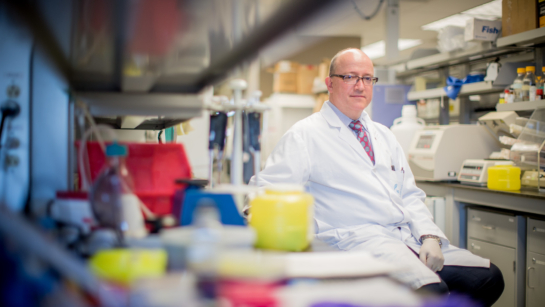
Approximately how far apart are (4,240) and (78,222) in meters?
0.22

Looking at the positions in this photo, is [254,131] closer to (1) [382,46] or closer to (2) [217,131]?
(2) [217,131]

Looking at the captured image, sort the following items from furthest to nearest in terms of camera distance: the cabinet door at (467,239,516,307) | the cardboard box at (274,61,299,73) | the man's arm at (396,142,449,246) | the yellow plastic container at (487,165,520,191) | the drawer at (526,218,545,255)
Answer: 1. the cardboard box at (274,61,299,73)
2. the yellow plastic container at (487,165,520,191)
3. the cabinet door at (467,239,516,307)
4. the drawer at (526,218,545,255)
5. the man's arm at (396,142,449,246)

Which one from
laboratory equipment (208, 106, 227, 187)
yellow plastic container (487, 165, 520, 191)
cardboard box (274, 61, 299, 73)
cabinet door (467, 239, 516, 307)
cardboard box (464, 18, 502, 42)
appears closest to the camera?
laboratory equipment (208, 106, 227, 187)

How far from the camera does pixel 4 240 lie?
60cm

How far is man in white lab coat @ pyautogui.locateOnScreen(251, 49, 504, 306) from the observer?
1532mm

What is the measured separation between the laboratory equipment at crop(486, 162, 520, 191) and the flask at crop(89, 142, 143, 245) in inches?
88.9

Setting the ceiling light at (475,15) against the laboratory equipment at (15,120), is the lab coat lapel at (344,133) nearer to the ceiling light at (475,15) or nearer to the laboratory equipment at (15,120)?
the laboratory equipment at (15,120)

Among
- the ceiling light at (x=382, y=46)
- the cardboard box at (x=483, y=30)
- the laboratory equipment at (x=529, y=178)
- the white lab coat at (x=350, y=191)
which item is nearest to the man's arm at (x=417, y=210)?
the white lab coat at (x=350, y=191)

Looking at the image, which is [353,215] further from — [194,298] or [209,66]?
[194,298]

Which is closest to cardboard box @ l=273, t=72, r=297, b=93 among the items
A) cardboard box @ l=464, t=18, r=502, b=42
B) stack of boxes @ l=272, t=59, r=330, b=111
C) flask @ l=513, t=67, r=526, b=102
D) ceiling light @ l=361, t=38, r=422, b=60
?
stack of boxes @ l=272, t=59, r=330, b=111

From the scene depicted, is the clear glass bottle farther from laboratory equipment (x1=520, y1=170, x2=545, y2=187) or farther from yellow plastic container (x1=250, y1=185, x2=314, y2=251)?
laboratory equipment (x1=520, y1=170, x2=545, y2=187)

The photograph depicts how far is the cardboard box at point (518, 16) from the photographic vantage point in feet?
8.22

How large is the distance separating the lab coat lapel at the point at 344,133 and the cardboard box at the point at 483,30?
5.15 ft

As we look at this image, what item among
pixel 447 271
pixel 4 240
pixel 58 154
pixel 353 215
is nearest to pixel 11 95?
pixel 58 154
